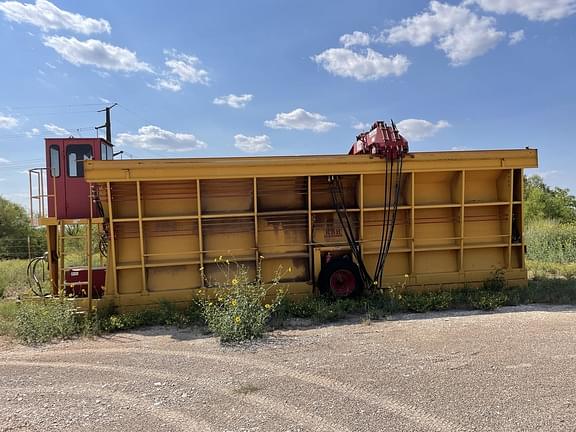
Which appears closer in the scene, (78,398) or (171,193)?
(78,398)

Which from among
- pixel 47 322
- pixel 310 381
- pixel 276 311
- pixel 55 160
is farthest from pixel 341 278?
pixel 55 160

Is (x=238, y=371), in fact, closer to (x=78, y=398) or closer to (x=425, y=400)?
(x=78, y=398)

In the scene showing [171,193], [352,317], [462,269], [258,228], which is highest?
[171,193]

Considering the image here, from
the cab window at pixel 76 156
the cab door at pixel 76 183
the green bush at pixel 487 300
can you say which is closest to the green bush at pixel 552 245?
the green bush at pixel 487 300

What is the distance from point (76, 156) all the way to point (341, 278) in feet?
18.0

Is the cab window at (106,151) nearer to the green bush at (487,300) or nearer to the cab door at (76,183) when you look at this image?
the cab door at (76,183)

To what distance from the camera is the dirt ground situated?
380cm

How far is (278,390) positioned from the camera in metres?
4.41

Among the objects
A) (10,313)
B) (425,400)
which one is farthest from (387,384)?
(10,313)

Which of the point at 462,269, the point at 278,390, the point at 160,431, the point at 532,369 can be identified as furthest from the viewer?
the point at 462,269

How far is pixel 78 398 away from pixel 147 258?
12.3 ft

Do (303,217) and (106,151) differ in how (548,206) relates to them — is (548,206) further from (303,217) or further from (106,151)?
(106,151)

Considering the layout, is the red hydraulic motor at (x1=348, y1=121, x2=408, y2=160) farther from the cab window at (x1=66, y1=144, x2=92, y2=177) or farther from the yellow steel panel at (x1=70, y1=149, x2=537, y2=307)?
the cab window at (x1=66, y1=144, x2=92, y2=177)

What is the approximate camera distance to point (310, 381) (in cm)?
460
